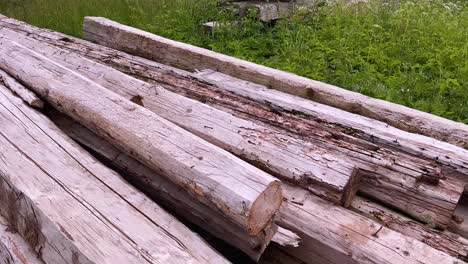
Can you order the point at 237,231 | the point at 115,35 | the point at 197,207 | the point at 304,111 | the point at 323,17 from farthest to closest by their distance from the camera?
the point at 323,17 → the point at 115,35 → the point at 304,111 → the point at 197,207 → the point at 237,231

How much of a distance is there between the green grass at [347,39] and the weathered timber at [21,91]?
2.52 m

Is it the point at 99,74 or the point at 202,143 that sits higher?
the point at 202,143

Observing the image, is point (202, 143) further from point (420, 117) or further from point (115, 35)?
point (115, 35)

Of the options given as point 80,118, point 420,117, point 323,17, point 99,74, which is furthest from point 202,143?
point 323,17

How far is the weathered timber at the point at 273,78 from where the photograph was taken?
10.3 ft

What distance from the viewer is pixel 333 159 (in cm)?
232

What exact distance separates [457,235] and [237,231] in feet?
3.50

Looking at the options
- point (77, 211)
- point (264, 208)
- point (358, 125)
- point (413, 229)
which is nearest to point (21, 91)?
point (77, 211)

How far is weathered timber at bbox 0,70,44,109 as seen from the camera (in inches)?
119

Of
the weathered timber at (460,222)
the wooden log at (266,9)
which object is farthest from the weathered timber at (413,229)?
the wooden log at (266,9)

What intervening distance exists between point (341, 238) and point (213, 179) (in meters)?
0.64

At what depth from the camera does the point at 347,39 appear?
5.33 metres

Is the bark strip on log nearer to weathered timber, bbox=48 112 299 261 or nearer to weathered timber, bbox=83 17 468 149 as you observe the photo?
weathered timber, bbox=83 17 468 149

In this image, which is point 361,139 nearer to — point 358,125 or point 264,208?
point 358,125
